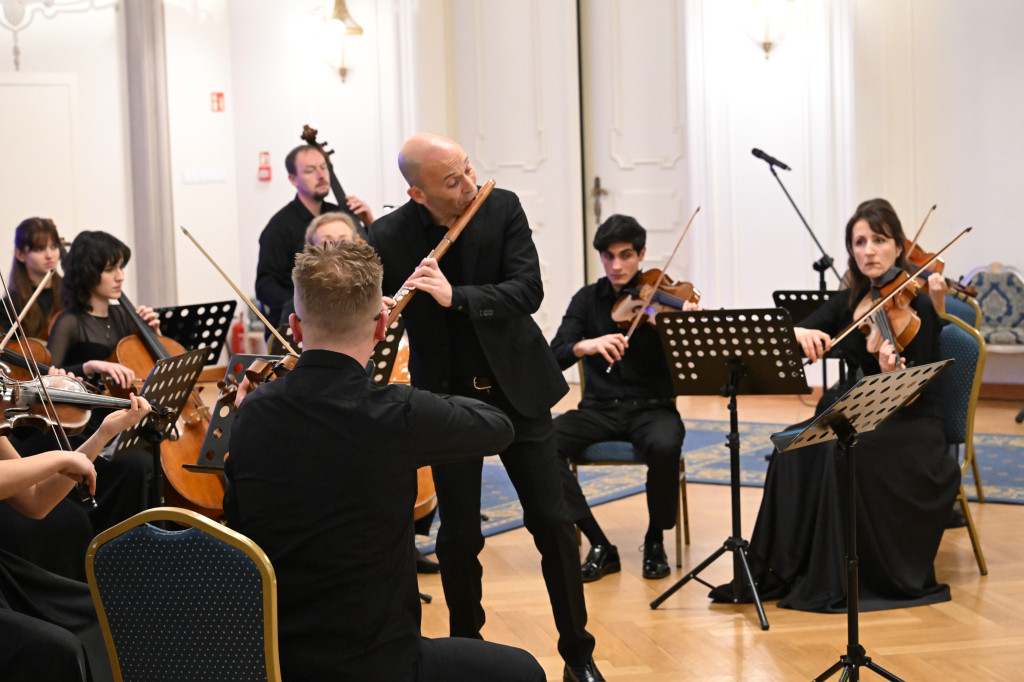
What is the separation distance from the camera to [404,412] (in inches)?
69.5

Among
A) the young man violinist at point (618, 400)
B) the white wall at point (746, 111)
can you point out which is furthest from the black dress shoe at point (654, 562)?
the white wall at point (746, 111)

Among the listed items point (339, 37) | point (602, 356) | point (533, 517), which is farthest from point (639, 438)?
point (339, 37)

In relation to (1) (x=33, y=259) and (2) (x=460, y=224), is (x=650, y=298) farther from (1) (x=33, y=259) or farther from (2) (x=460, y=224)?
(1) (x=33, y=259)

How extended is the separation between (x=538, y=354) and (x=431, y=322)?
273 mm

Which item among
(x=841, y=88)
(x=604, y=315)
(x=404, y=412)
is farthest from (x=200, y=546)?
(x=841, y=88)

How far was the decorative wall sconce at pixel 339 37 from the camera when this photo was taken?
26.5 ft

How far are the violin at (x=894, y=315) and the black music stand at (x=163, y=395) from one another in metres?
2.03

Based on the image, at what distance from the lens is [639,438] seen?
153 inches

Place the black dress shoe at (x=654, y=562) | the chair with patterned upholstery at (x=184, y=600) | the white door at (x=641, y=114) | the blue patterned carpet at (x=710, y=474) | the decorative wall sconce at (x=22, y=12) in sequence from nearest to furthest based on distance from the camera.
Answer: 1. the chair with patterned upholstery at (x=184, y=600)
2. the black dress shoe at (x=654, y=562)
3. the blue patterned carpet at (x=710, y=474)
4. the white door at (x=641, y=114)
5. the decorative wall sconce at (x=22, y=12)

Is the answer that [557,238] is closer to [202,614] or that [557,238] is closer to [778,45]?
[778,45]

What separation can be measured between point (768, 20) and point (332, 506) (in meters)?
5.90

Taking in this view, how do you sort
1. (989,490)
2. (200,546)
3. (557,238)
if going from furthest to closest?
(557,238), (989,490), (200,546)

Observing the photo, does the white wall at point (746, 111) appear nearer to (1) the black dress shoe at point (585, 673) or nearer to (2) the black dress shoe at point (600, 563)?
(2) the black dress shoe at point (600, 563)

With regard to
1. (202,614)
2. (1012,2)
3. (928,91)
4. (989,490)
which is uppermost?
(1012,2)
